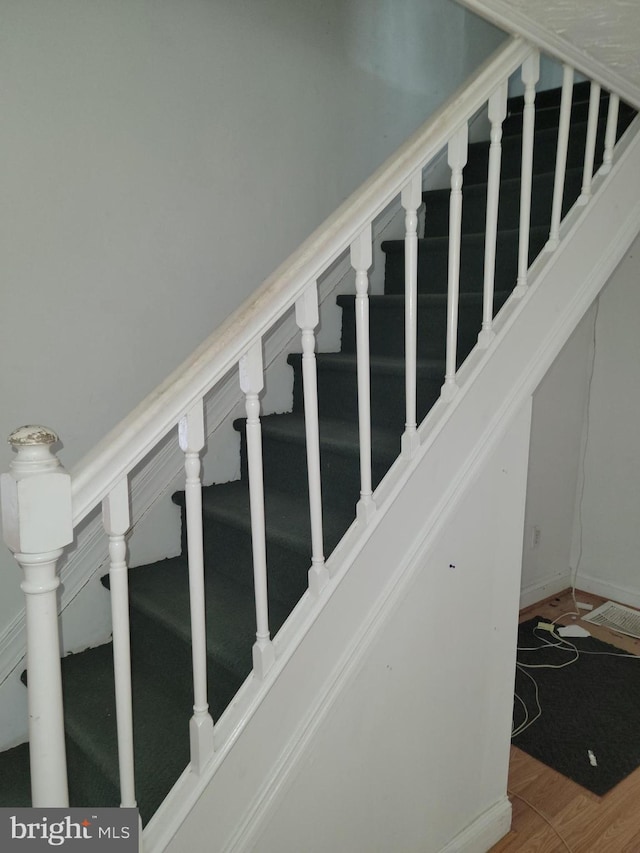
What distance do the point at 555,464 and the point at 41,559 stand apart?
10.0 feet

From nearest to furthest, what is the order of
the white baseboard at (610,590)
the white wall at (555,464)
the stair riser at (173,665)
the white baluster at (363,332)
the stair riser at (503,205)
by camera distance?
the white baluster at (363,332) < the stair riser at (173,665) < the stair riser at (503,205) < the white wall at (555,464) < the white baseboard at (610,590)

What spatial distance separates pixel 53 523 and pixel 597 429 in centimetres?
324

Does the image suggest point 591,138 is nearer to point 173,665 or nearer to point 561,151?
point 561,151

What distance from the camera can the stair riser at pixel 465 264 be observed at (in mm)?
1903

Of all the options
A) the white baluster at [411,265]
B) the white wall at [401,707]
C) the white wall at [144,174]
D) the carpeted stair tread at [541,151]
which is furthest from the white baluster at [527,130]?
the white wall at [144,174]

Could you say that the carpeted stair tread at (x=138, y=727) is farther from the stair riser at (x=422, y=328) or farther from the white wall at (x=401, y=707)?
the stair riser at (x=422, y=328)

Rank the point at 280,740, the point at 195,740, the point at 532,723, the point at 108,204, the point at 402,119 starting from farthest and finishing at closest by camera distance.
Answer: the point at 402,119, the point at 532,723, the point at 108,204, the point at 280,740, the point at 195,740

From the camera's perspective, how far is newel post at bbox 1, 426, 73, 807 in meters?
0.83

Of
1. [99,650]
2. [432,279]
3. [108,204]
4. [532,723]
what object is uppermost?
[108,204]

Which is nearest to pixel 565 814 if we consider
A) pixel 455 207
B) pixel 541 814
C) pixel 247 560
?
pixel 541 814

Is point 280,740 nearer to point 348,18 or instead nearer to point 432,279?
point 432,279

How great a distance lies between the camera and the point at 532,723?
2428mm

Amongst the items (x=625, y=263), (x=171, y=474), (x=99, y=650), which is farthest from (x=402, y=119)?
(x=99, y=650)

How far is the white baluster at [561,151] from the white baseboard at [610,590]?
8.14ft
